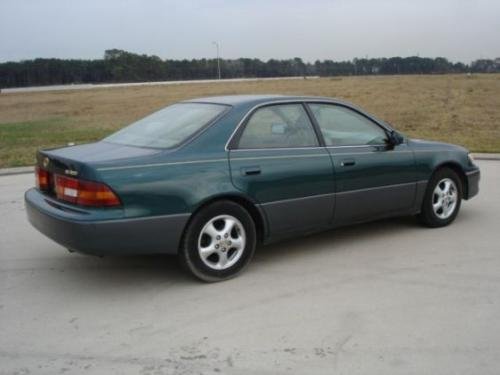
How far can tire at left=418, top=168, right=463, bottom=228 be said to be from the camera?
5.93 meters

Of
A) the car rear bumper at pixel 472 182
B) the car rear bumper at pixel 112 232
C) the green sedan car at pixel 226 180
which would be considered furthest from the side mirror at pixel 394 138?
the car rear bumper at pixel 112 232

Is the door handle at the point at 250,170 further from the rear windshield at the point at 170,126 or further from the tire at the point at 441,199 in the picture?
the tire at the point at 441,199

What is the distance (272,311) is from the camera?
397 centimetres

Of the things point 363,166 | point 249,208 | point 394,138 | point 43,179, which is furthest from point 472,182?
point 43,179

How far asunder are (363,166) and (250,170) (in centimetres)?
124

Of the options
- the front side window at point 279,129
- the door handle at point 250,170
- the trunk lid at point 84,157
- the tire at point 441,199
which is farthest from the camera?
the tire at point 441,199

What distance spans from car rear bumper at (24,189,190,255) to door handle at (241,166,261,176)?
24.1 inches

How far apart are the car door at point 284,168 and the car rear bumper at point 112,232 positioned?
66 cm

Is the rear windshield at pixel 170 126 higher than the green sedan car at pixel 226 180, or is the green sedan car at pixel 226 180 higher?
the rear windshield at pixel 170 126

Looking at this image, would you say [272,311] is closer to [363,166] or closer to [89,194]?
[89,194]

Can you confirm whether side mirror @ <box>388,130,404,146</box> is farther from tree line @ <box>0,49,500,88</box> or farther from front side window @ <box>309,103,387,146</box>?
tree line @ <box>0,49,500,88</box>

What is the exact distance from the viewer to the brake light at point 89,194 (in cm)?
405

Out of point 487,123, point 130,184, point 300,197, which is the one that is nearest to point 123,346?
point 130,184

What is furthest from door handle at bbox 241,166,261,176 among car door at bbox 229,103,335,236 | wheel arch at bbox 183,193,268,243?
wheel arch at bbox 183,193,268,243
